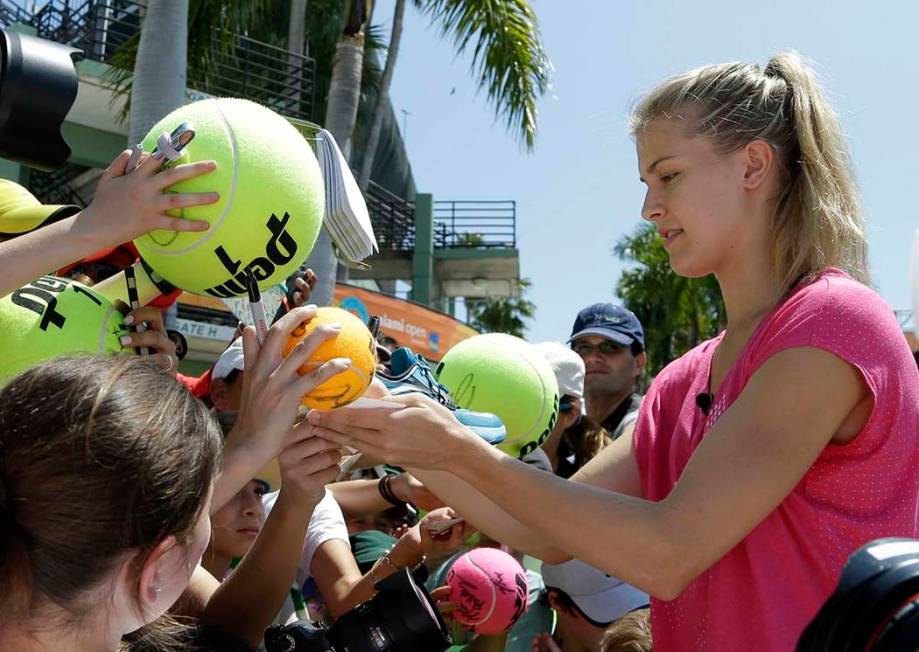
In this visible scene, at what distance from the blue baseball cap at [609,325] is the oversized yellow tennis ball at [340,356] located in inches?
120

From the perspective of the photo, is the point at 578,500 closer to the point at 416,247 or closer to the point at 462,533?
the point at 462,533

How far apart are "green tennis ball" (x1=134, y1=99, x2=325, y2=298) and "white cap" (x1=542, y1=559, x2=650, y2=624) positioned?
2.09 m

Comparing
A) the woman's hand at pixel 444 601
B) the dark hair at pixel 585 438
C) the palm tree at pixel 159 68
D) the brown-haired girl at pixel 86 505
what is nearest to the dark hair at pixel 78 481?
the brown-haired girl at pixel 86 505

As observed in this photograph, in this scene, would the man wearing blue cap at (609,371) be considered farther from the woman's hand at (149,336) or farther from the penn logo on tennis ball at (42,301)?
the penn logo on tennis ball at (42,301)

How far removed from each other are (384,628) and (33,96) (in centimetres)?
148

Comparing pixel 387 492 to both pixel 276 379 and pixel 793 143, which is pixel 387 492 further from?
pixel 793 143

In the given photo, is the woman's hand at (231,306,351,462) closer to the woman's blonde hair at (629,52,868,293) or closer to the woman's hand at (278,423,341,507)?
the woman's hand at (278,423,341,507)

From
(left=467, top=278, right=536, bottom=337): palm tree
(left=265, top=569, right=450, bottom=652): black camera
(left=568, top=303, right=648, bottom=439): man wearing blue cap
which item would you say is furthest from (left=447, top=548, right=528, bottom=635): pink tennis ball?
(left=467, top=278, right=536, bottom=337): palm tree

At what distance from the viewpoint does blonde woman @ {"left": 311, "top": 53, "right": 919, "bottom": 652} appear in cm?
178

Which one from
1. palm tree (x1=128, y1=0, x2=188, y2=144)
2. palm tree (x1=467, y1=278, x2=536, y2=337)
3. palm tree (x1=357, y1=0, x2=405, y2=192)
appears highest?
palm tree (x1=357, y1=0, x2=405, y2=192)

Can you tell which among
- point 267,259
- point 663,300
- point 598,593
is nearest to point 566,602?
point 598,593

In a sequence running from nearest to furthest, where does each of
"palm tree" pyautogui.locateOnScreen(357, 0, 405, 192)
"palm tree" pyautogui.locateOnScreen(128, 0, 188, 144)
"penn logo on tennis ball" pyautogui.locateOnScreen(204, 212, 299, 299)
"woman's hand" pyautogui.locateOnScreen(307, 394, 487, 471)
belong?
"woman's hand" pyautogui.locateOnScreen(307, 394, 487, 471) < "penn logo on tennis ball" pyautogui.locateOnScreen(204, 212, 299, 299) < "palm tree" pyautogui.locateOnScreen(128, 0, 188, 144) < "palm tree" pyautogui.locateOnScreen(357, 0, 405, 192)

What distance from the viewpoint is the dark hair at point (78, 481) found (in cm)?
152

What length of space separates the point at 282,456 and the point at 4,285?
28.3 inches
